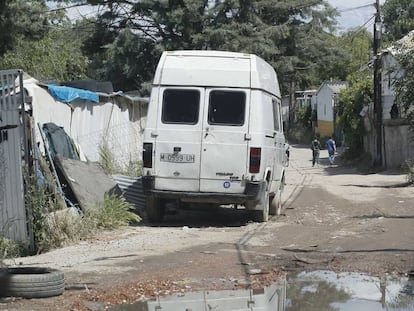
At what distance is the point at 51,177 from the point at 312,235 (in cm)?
442

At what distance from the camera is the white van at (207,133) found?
12.4m

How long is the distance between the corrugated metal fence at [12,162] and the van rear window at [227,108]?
376 cm

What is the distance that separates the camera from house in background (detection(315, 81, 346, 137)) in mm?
56812

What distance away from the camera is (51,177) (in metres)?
11.5

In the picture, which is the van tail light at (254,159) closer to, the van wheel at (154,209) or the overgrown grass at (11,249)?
the van wheel at (154,209)

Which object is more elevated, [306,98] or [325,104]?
[306,98]

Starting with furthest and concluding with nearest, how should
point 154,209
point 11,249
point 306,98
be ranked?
1. point 306,98
2. point 154,209
3. point 11,249

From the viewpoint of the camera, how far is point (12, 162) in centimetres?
1006

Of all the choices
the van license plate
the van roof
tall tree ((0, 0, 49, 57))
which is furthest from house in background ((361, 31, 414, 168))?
the van license plate

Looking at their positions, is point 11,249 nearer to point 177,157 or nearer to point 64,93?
point 177,157

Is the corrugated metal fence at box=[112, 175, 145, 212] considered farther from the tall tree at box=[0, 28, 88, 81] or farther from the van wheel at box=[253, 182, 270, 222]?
the tall tree at box=[0, 28, 88, 81]

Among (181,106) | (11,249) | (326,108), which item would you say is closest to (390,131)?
(181,106)

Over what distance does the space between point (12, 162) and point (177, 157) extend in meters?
3.30

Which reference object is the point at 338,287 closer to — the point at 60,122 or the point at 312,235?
the point at 312,235
